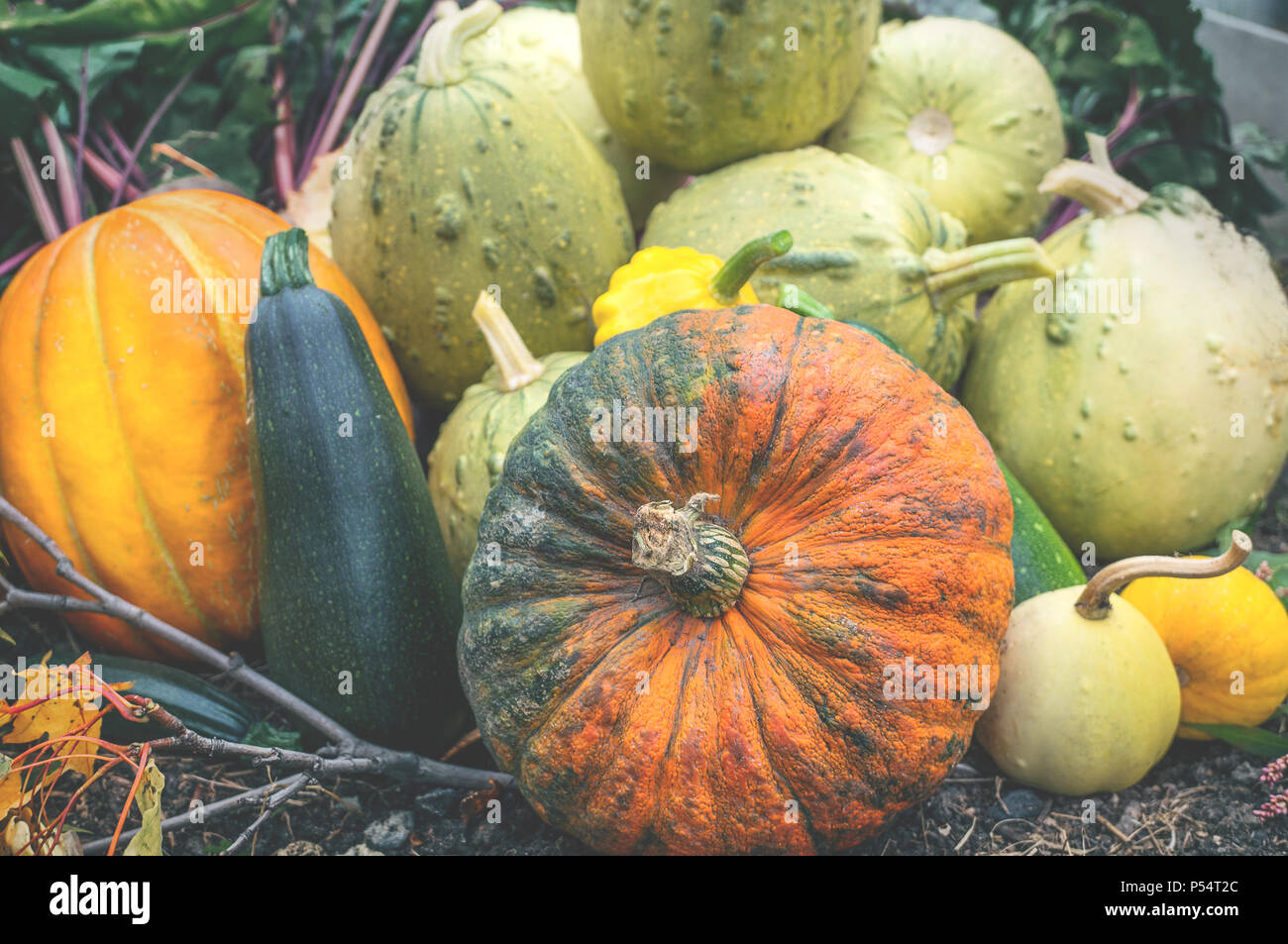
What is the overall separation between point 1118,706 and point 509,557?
1095 millimetres

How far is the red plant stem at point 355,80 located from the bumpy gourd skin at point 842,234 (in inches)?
54.3

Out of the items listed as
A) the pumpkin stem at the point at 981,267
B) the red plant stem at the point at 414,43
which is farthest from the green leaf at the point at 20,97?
the pumpkin stem at the point at 981,267

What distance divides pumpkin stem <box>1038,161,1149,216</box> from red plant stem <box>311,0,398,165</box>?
2.26 meters

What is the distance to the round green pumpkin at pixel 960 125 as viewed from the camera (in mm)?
2805

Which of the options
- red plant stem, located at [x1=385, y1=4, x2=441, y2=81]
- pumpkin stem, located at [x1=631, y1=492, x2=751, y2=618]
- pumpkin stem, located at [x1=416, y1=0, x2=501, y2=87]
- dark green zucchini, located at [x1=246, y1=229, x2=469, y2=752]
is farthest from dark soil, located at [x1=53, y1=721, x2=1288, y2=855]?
red plant stem, located at [x1=385, y1=4, x2=441, y2=81]

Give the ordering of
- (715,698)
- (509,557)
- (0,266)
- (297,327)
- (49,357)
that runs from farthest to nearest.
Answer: (0,266), (49,357), (297,327), (509,557), (715,698)

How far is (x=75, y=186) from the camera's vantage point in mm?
2668

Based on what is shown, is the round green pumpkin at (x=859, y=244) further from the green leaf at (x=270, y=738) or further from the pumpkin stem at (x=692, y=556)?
the green leaf at (x=270, y=738)

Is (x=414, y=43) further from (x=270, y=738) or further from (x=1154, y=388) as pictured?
(x=1154, y=388)

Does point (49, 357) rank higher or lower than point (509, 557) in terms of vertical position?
higher

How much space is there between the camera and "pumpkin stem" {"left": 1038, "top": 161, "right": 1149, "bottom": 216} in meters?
2.37

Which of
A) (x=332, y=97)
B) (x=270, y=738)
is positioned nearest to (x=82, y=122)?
(x=332, y=97)
